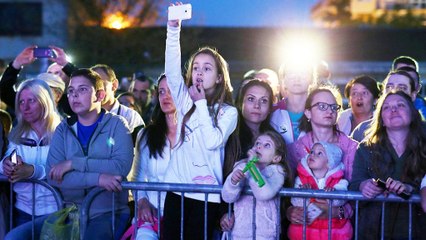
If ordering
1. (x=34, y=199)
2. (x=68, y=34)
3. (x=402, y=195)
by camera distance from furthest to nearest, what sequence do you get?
(x=68, y=34)
(x=34, y=199)
(x=402, y=195)

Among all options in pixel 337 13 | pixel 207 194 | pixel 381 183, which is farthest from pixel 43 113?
pixel 337 13

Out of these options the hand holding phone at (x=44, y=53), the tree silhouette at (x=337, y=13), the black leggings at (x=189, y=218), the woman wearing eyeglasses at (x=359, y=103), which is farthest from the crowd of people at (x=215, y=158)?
the tree silhouette at (x=337, y=13)

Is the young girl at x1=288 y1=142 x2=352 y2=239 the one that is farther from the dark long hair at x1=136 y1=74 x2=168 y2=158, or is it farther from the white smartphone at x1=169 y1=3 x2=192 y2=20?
the white smartphone at x1=169 y1=3 x2=192 y2=20

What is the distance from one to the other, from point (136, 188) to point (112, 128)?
593 mm

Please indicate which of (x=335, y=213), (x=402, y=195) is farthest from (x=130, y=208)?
(x=402, y=195)

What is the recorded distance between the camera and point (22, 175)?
244 inches

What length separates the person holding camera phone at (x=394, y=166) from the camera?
571 cm

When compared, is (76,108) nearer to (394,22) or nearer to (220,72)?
(220,72)

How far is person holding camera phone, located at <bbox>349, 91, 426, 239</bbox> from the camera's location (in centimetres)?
571

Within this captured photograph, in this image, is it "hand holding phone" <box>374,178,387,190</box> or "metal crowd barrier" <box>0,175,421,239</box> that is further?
"metal crowd barrier" <box>0,175,421,239</box>

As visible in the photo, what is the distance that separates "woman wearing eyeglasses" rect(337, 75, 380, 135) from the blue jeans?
3264 mm

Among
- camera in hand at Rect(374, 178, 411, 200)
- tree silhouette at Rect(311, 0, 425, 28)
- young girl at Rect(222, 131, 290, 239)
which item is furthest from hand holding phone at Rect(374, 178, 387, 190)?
tree silhouette at Rect(311, 0, 425, 28)

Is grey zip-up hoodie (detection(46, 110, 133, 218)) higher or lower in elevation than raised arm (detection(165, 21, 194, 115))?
lower

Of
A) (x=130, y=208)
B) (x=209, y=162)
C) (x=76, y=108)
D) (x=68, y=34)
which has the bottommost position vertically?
(x=130, y=208)
